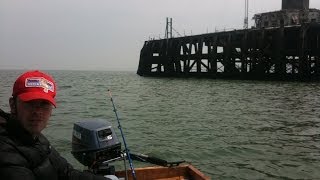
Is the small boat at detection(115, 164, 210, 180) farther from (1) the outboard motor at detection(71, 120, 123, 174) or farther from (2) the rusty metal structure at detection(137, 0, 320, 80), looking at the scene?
(2) the rusty metal structure at detection(137, 0, 320, 80)

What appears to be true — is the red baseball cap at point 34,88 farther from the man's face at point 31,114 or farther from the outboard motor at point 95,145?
the outboard motor at point 95,145

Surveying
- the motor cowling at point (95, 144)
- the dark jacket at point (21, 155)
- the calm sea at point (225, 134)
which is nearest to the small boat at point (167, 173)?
the motor cowling at point (95, 144)

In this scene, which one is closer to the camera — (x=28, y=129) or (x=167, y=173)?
(x=28, y=129)

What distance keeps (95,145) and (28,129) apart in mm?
2751

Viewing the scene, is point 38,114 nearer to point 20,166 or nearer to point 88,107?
point 20,166

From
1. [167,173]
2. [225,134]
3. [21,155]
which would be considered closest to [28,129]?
[21,155]

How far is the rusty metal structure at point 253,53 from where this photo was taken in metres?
38.4

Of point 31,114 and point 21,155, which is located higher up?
point 31,114

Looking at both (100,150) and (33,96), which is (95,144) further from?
(33,96)

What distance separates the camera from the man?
90.9 inches

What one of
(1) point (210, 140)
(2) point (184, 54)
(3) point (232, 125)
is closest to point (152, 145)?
(1) point (210, 140)

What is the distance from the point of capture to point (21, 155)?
2.35 meters

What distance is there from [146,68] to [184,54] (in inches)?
382

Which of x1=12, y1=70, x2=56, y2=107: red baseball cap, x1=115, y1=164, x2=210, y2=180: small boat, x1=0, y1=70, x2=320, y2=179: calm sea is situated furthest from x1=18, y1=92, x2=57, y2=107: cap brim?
x1=0, y1=70, x2=320, y2=179: calm sea
